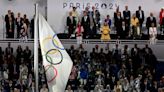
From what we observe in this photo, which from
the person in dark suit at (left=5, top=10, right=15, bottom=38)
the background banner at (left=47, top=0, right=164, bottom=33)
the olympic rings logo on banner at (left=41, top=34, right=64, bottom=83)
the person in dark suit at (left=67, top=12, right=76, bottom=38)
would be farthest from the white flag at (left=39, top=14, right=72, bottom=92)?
the background banner at (left=47, top=0, right=164, bottom=33)

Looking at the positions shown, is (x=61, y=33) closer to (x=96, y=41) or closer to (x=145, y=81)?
(x=96, y=41)

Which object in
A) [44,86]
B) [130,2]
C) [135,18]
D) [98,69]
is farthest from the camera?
[130,2]

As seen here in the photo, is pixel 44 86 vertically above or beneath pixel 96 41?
beneath

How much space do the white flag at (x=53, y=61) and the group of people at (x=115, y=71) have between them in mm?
15093

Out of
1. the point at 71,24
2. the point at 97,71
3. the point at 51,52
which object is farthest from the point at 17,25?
the point at 51,52

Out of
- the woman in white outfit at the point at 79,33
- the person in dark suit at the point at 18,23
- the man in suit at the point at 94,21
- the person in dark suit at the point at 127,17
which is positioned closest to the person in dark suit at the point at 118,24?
the person in dark suit at the point at 127,17

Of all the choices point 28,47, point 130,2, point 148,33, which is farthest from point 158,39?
point 28,47

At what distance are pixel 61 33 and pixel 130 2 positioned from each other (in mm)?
5713

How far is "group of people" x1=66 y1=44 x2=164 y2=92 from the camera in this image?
97.5ft

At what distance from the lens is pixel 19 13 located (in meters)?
35.4

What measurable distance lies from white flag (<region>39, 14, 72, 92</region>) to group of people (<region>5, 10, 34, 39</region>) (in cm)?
1968

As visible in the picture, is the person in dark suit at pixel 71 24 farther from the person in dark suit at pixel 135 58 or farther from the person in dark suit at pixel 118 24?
the person in dark suit at pixel 135 58

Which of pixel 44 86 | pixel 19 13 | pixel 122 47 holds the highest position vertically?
pixel 19 13

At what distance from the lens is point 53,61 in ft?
45.1
